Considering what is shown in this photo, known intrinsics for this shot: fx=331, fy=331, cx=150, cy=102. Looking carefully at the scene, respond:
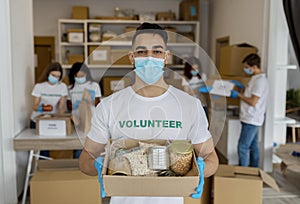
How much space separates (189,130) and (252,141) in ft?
8.72

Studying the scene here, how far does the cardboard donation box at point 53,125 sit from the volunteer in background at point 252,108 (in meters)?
1.87

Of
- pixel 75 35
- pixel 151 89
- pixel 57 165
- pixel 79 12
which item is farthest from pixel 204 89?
pixel 79 12

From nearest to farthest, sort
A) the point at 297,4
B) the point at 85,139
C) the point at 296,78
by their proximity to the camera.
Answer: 1. the point at 85,139
2. the point at 297,4
3. the point at 296,78

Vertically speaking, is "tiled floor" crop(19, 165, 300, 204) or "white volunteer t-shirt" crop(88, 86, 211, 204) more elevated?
"white volunteer t-shirt" crop(88, 86, 211, 204)

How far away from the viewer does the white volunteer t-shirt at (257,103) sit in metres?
3.38

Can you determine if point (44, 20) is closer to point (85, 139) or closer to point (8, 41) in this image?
point (8, 41)

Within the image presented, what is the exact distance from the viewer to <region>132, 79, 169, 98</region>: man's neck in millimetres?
1156

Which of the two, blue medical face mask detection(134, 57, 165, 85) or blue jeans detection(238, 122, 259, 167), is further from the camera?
blue jeans detection(238, 122, 259, 167)

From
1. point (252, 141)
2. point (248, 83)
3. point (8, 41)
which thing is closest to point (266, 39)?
point (248, 83)

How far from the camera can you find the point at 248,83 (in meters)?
3.58

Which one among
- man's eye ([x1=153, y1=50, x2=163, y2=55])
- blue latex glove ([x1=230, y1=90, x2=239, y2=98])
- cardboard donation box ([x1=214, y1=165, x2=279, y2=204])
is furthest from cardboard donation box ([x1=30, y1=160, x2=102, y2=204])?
blue latex glove ([x1=230, y1=90, x2=239, y2=98])

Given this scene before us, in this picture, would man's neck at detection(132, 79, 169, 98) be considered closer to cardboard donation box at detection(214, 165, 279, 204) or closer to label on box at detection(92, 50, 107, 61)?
label on box at detection(92, 50, 107, 61)

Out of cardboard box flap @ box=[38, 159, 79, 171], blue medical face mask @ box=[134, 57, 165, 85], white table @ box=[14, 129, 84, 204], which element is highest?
blue medical face mask @ box=[134, 57, 165, 85]

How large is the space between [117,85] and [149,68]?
6.8 inches
